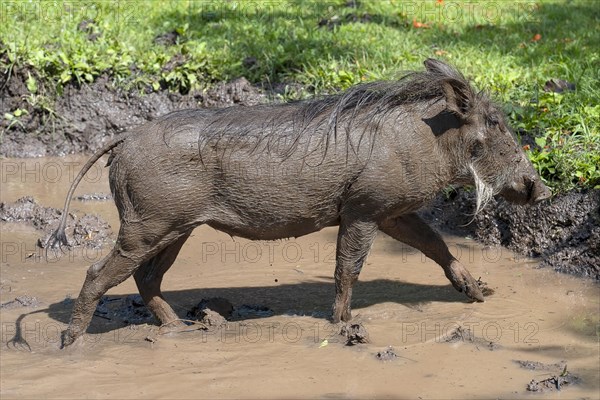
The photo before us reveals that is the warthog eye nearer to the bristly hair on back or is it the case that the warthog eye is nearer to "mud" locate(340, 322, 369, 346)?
the bristly hair on back

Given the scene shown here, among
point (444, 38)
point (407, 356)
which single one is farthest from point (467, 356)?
point (444, 38)

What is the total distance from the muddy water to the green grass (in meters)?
1.52

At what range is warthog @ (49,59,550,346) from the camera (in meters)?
5.33

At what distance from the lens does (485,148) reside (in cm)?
563

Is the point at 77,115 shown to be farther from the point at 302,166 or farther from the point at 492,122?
the point at 492,122

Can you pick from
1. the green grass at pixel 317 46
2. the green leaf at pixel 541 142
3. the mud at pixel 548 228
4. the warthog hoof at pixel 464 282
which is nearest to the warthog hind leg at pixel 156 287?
the warthog hoof at pixel 464 282

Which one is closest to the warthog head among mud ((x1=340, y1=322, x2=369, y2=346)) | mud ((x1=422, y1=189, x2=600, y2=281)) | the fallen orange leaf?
mud ((x1=422, y1=189, x2=600, y2=281))

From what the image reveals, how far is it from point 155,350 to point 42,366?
0.64 metres

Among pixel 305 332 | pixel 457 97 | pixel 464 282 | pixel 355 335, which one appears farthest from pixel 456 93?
pixel 305 332

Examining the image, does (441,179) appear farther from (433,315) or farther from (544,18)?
(544,18)

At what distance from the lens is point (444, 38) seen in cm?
948

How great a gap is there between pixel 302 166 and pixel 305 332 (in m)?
1.02

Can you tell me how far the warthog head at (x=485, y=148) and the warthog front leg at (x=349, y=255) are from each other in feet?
2.28

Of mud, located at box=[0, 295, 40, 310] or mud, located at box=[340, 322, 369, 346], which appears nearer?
mud, located at box=[340, 322, 369, 346]
